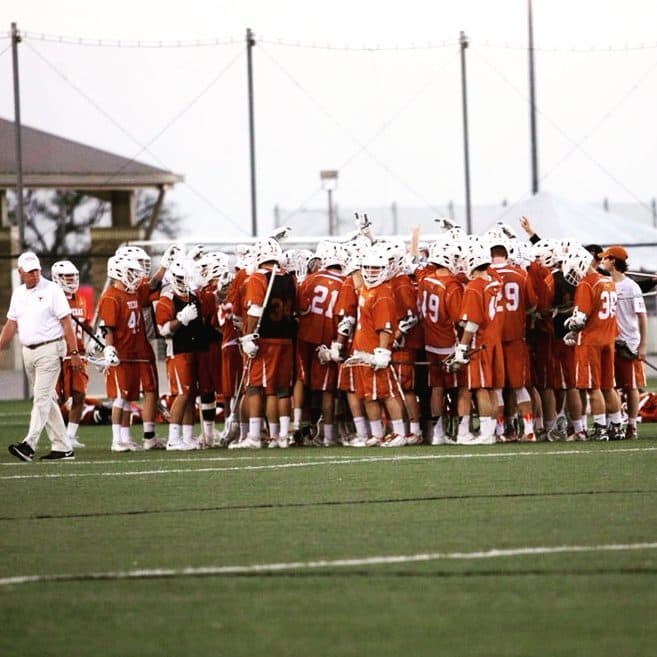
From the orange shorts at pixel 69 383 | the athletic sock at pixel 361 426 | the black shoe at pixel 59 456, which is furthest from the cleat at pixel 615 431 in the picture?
the orange shorts at pixel 69 383

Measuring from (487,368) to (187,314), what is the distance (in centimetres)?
284

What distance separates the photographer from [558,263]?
629 inches

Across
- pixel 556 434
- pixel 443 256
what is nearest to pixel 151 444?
pixel 443 256

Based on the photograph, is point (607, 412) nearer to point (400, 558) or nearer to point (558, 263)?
point (558, 263)

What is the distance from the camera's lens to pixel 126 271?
16.1m

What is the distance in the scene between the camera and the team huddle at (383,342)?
50.3ft

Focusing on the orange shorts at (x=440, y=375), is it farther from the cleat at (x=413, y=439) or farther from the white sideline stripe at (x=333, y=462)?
the white sideline stripe at (x=333, y=462)

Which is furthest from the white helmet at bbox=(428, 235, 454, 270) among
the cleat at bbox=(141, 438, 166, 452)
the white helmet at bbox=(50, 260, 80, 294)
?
the white helmet at bbox=(50, 260, 80, 294)

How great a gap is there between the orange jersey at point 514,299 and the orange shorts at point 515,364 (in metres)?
0.07

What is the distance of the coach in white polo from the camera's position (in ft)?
46.6

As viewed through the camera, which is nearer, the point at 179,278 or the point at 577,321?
the point at 577,321

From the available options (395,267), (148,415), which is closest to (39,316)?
(148,415)

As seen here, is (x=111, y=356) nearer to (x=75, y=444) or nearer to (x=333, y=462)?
(x=75, y=444)

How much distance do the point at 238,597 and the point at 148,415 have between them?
31.2 feet
